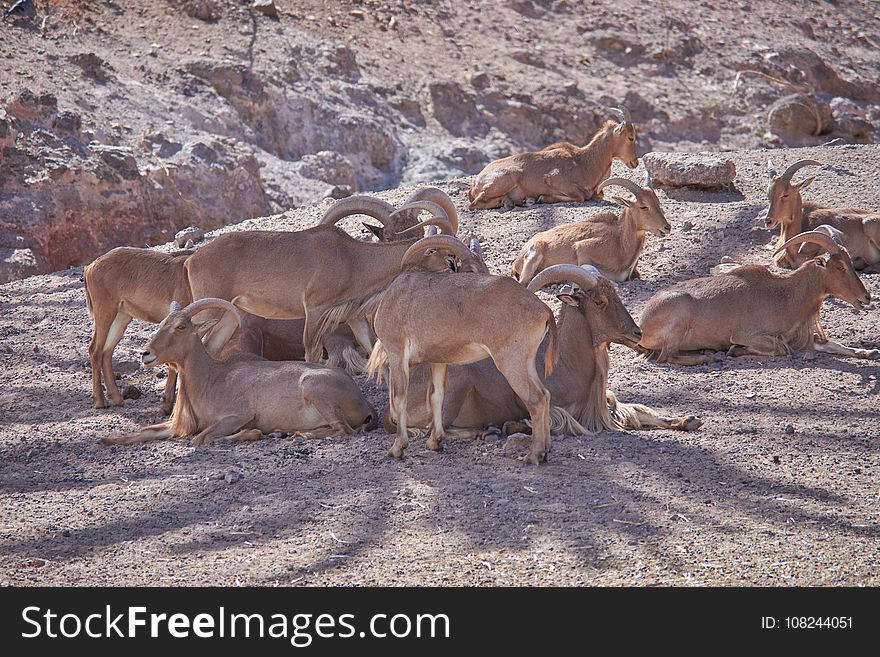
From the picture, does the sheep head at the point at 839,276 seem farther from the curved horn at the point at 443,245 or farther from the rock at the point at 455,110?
the rock at the point at 455,110

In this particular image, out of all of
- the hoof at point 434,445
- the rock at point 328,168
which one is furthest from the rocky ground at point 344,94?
the hoof at point 434,445

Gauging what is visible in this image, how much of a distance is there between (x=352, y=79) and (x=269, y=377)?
1050 centimetres

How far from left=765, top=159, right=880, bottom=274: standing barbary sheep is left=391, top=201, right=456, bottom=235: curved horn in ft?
12.1

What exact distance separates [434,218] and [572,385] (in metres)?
1.72

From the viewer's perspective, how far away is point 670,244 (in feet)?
38.2

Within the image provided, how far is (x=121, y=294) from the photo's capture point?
28.5ft

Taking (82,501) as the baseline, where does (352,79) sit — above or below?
above

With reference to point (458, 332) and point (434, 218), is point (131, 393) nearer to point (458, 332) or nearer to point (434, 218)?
point (434, 218)

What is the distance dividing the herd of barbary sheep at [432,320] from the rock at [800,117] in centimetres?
782

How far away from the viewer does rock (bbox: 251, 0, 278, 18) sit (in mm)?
17609

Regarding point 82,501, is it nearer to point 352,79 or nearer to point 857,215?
point 857,215

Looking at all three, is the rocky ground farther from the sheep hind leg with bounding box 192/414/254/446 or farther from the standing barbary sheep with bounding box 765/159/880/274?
the sheep hind leg with bounding box 192/414/254/446

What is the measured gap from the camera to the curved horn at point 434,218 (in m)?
8.38

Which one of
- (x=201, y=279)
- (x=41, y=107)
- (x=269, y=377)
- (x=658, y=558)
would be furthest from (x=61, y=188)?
(x=658, y=558)
